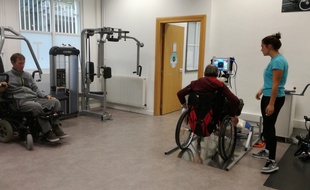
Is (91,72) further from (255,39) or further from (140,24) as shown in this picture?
(255,39)

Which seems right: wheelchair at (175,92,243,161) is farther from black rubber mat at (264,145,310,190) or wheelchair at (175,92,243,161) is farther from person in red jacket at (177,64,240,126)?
black rubber mat at (264,145,310,190)

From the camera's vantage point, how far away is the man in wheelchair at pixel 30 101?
357 cm

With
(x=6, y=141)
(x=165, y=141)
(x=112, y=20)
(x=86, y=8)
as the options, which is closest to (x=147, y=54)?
(x=112, y=20)

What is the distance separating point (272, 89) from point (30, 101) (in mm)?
3066

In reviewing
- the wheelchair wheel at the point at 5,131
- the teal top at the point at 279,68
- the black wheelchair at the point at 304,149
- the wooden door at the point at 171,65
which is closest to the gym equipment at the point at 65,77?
the wheelchair wheel at the point at 5,131

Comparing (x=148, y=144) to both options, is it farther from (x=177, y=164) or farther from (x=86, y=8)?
(x=86, y=8)

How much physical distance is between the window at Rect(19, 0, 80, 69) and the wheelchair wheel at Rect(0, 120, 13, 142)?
158 centimetres

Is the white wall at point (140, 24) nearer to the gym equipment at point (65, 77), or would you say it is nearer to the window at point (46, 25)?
the window at point (46, 25)

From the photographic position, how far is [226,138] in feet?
11.0

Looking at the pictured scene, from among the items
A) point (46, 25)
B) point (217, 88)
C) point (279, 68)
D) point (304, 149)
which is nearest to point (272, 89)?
point (279, 68)

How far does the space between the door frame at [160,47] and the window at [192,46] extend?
53.7 inches

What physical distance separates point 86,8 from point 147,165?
4.05 meters

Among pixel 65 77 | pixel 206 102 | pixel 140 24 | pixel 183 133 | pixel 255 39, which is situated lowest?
pixel 183 133

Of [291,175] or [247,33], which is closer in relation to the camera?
[291,175]
